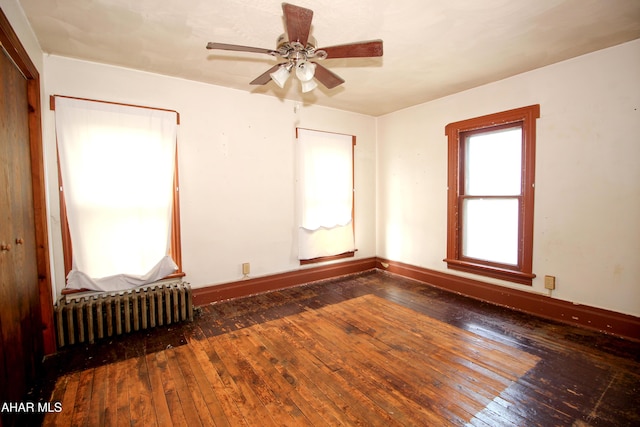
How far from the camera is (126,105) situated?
121 inches

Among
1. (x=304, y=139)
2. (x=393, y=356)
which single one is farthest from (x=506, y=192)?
(x=304, y=139)

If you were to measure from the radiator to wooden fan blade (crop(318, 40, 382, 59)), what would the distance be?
2.69 metres

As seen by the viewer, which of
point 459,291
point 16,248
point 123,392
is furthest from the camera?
point 459,291

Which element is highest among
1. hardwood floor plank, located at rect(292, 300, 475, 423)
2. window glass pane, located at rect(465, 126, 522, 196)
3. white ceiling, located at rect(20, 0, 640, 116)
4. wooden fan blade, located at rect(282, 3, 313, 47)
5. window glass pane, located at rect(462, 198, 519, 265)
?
white ceiling, located at rect(20, 0, 640, 116)

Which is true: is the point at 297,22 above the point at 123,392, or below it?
above

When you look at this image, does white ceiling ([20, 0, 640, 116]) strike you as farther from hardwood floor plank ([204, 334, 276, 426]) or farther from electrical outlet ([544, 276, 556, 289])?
hardwood floor plank ([204, 334, 276, 426])

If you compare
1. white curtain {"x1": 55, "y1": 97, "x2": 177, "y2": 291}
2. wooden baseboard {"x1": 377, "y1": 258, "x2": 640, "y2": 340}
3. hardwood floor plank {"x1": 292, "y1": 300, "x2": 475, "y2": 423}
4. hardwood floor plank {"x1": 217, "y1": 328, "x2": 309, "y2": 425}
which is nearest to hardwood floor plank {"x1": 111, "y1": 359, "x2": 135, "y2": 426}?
hardwood floor plank {"x1": 217, "y1": 328, "x2": 309, "y2": 425}

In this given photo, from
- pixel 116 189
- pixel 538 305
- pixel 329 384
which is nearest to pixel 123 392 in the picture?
pixel 329 384

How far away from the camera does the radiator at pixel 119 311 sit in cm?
263

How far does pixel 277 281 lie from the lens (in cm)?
416

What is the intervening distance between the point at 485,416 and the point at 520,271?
214 centimetres

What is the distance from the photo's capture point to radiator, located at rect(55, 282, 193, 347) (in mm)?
2633

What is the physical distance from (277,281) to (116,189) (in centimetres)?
222

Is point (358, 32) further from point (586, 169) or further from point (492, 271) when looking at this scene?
point (492, 271)
